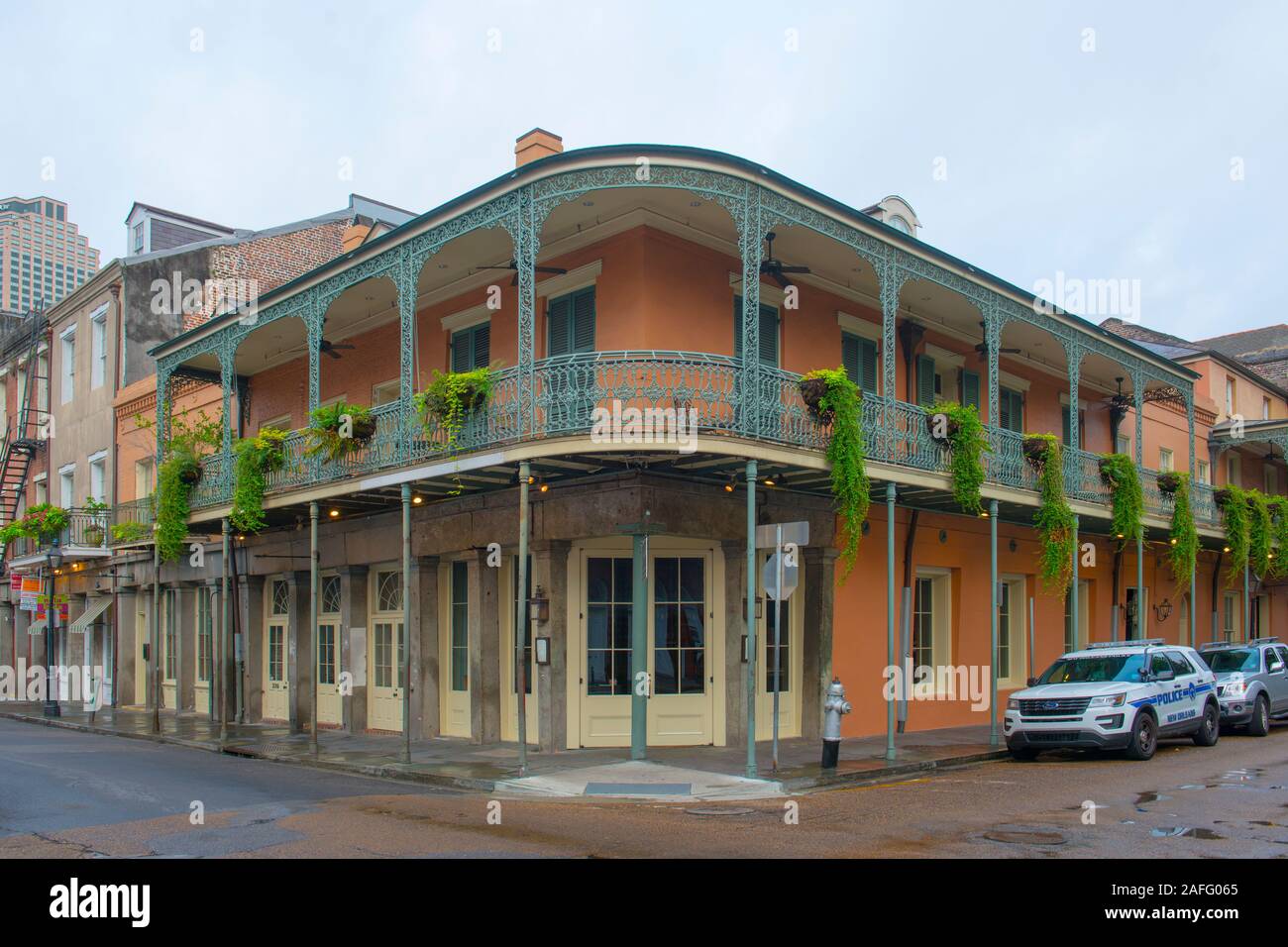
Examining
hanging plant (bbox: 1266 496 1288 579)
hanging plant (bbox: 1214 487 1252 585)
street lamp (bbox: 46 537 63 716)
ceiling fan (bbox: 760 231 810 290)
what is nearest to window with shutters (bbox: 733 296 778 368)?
ceiling fan (bbox: 760 231 810 290)

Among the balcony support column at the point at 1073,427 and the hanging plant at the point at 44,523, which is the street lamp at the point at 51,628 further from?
the balcony support column at the point at 1073,427

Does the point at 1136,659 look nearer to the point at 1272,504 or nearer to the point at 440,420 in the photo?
the point at 440,420

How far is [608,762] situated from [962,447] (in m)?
7.10

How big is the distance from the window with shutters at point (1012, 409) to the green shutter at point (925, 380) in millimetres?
2654

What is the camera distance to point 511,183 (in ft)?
45.4

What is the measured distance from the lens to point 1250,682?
1862cm

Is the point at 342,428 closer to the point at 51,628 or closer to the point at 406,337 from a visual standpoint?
the point at 406,337

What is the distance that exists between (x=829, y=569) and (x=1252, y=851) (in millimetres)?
9100

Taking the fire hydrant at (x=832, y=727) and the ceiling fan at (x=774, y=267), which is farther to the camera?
the ceiling fan at (x=774, y=267)

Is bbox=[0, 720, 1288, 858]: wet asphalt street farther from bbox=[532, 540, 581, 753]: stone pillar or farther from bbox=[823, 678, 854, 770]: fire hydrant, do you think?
bbox=[532, 540, 581, 753]: stone pillar

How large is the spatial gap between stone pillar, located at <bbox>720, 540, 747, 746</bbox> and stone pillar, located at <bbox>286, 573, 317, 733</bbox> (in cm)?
789


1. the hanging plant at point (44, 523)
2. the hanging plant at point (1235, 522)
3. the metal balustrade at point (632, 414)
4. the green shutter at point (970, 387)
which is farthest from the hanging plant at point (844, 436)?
the hanging plant at point (44, 523)

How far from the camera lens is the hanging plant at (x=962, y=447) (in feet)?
55.0
